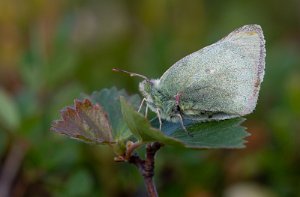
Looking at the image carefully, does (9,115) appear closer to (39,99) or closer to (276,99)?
(39,99)

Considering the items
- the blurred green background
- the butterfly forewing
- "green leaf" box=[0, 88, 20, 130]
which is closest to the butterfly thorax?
the butterfly forewing

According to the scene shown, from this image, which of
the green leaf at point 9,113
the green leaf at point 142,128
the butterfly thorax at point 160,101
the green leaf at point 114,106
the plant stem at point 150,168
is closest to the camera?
the green leaf at point 142,128

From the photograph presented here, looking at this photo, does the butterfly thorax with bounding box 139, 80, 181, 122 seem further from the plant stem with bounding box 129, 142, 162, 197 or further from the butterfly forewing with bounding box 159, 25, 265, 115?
the plant stem with bounding box 129, 142, 162, 197

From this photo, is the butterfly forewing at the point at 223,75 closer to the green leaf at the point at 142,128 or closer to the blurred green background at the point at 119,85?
the green leaf at the point at 142,128

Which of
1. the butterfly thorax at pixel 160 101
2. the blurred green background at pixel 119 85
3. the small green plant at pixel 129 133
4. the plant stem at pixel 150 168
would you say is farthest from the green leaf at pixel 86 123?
the blurred green background at pixel 119 85

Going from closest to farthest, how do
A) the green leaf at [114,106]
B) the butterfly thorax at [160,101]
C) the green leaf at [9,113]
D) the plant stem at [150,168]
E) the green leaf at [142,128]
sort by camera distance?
the green leaf at [142,128]
the plant stem at [150,168]
the green leaf at [114,106]
the butterfly thorax at [160,101]
the green leaf at [9,113]

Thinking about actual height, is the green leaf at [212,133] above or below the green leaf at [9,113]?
below
